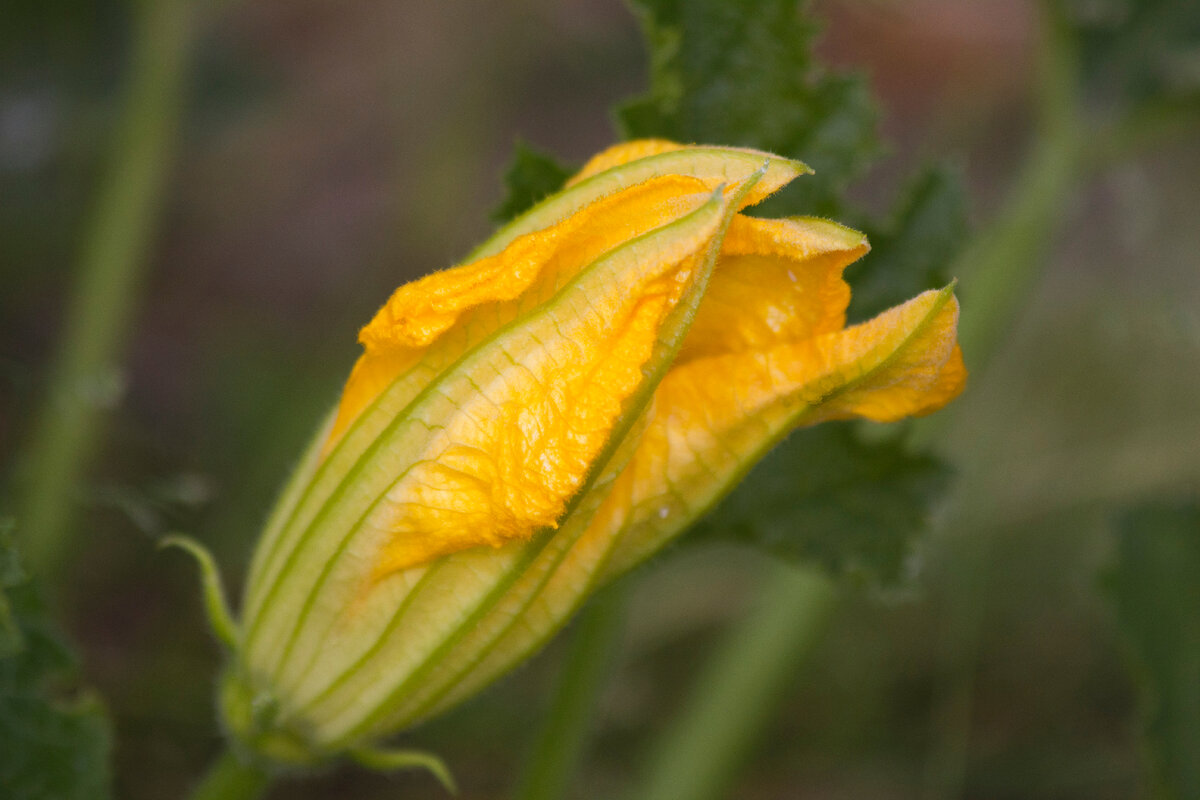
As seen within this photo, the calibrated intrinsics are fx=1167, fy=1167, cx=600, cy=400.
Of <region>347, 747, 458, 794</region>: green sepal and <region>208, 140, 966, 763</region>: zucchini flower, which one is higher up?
<region>208, 140, 966, 763</region>: zucchini flower

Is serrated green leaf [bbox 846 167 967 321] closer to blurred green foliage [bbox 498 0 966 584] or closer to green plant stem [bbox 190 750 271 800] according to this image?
blurred green foliage [bbox 498 0 966 584]

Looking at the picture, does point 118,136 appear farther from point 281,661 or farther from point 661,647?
point 281,661

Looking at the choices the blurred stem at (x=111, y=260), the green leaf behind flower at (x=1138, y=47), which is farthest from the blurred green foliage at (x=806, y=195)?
the blurred stem at (x=111, y=260)

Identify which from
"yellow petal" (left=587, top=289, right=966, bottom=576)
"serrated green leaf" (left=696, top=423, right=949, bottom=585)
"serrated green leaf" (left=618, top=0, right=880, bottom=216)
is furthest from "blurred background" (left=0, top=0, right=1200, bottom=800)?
"yellow petal" (left=587, top=289, right=966, bottom=576)

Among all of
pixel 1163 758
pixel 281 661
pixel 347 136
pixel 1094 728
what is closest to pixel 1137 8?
pixel 1163 758

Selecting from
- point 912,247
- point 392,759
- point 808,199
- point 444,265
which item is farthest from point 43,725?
point 444,265

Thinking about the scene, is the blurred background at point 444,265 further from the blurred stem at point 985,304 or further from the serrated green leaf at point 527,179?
the serrated green leaf at point 527,179
